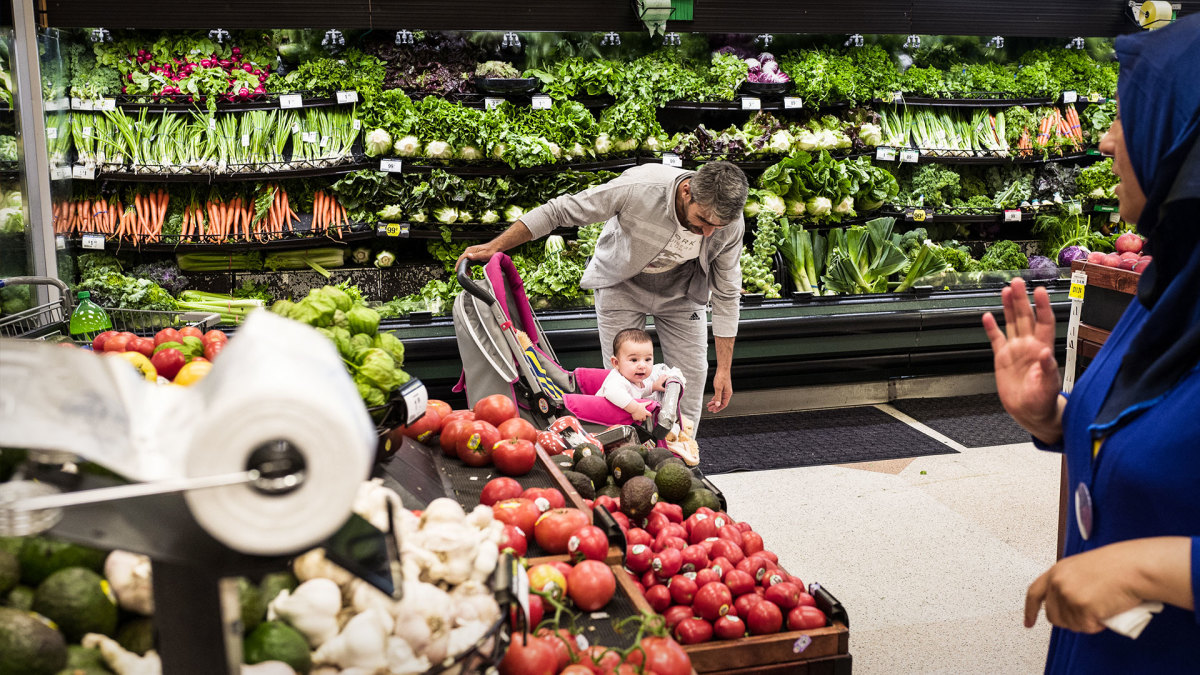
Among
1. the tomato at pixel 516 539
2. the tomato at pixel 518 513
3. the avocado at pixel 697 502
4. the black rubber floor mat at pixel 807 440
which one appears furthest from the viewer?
the black rubber floor mat at pixel 807 440

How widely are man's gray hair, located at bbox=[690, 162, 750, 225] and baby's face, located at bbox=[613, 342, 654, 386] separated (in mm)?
646

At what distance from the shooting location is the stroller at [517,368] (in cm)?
345

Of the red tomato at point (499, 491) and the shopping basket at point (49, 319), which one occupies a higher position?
the shopping basket at point (49, 319)

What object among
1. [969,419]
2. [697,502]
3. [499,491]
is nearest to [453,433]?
[499,491]

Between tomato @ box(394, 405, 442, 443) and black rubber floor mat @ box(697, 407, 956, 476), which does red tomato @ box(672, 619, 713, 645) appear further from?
black rubber floor mat @ box(697, 407, 956, 476)

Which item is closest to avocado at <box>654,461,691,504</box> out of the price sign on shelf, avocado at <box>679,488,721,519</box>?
avocado at <box>679,488,721,519</box>

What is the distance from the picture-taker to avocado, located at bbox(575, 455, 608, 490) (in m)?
2.60

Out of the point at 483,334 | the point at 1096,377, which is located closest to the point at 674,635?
the point at 1096,377

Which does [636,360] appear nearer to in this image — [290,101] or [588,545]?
[588,545]

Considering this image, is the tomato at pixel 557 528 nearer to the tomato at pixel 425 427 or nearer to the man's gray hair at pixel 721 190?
Answer: the tomato at pixel 425 427

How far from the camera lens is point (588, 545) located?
6.01ft

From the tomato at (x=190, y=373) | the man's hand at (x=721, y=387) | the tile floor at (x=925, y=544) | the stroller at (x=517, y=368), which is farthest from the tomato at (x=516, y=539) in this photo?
the man's hand at (x=721, y=387)

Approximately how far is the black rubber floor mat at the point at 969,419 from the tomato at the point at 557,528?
383cm

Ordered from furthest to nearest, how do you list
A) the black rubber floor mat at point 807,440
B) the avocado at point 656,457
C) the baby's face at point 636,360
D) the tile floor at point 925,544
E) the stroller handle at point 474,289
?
1. the black rubber floor mat at point 807,440
2. the baby's face at point 636,360
3. the stroller handle at point 474,289
4. the tile floor at point 925,544
5. the avocado at point 656,457
